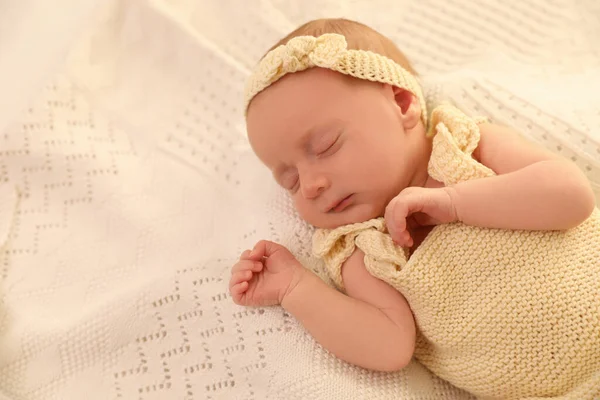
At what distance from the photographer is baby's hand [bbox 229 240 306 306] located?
3.62 ft

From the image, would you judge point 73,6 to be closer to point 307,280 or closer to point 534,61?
point 307,280

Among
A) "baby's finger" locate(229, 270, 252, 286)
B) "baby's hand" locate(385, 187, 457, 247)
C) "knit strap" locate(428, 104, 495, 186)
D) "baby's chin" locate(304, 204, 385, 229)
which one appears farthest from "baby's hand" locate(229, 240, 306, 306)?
"knit strap" locate(428, 104, 495, 186)

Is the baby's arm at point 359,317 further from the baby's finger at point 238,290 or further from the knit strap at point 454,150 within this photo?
the knit strap at point 454,150

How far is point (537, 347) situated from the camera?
97cm

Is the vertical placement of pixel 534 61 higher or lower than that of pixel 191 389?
higher

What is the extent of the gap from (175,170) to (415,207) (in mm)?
658

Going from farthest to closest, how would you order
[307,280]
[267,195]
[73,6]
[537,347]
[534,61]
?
[73,6] < [534,61] < [267,195] < [307,280] < [537,347]

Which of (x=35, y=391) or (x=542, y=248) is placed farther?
(x=35, y=391)

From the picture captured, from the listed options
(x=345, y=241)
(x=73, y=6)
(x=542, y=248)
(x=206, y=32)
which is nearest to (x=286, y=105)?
(x=345, y=241)

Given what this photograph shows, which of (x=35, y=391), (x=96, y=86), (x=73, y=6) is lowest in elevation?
(x=35, y=391)

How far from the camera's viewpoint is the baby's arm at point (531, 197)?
3.11 ft

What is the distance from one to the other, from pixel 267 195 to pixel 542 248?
580 mm

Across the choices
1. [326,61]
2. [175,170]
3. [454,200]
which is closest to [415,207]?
[454,200]

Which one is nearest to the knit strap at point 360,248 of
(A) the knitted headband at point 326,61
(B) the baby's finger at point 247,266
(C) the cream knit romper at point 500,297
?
(C) the cream knit romper at point 500,297
